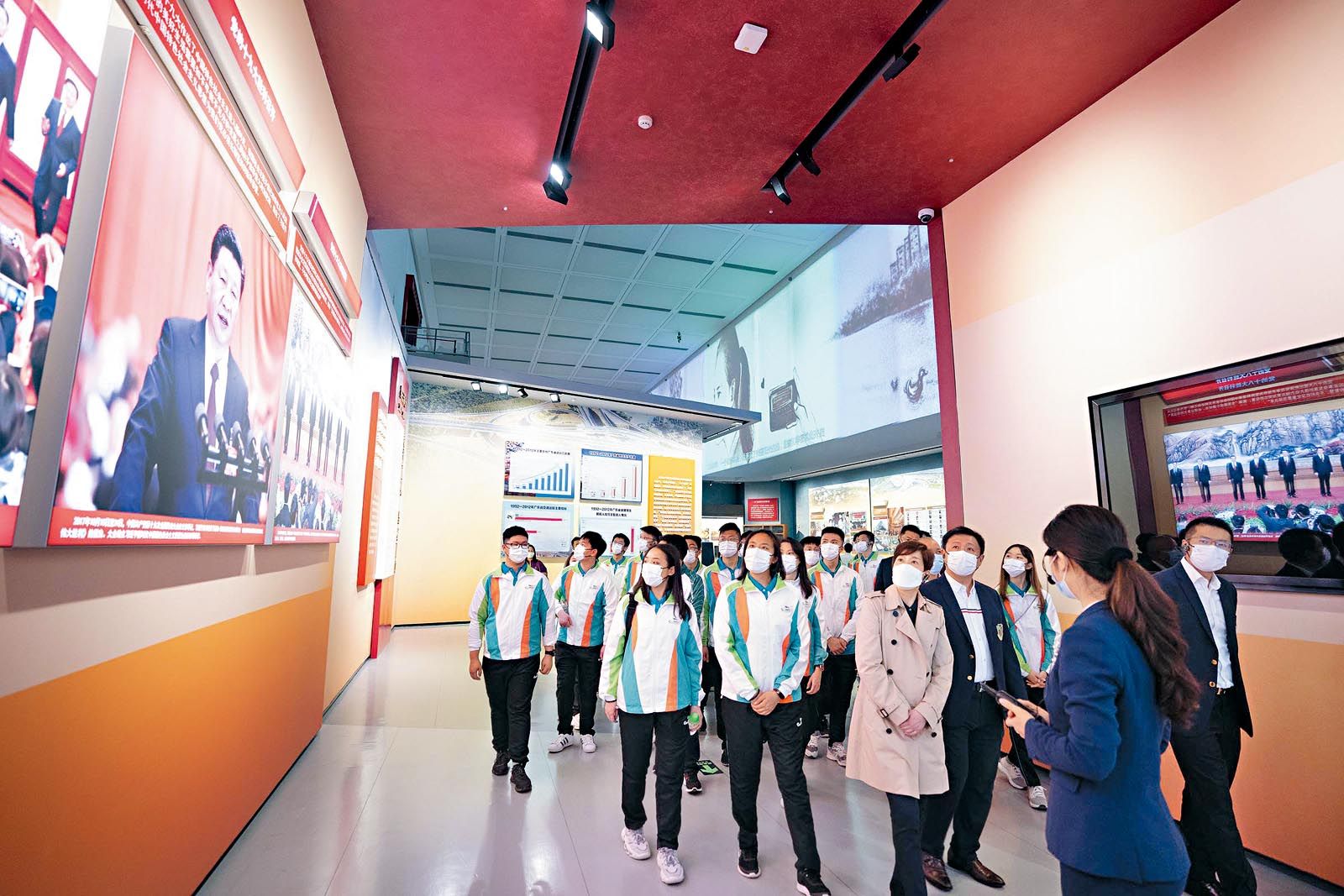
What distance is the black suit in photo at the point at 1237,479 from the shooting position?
10.00ft

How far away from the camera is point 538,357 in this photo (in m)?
15.3

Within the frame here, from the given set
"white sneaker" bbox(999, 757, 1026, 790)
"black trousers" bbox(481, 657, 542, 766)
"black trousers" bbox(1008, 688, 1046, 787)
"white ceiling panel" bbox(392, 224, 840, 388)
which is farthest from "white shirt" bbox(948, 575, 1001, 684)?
"white ceiling panel" bbox(392, 224, 840, 388)

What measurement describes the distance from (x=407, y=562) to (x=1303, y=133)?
33.2 feet

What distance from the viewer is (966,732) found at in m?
2.75

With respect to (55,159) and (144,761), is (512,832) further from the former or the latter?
(55,159)

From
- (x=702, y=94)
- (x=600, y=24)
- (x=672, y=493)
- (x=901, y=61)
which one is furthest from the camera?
(x=672, y=493)

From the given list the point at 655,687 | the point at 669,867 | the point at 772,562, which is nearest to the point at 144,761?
the point at 655,687

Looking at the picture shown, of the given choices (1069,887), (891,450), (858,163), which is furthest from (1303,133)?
(891,450)

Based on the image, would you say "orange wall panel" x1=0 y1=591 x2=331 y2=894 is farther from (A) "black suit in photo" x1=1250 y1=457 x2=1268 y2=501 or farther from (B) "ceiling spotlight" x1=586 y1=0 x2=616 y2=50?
(A) "black suit in photo" x1=1250 y1=457 x2=1268 y2=501

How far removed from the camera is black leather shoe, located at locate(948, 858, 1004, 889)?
269 cm

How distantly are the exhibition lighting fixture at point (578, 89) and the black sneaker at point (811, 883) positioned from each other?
148 inches

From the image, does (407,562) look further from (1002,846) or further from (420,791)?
(1002,846)

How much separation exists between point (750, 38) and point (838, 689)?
13.7ft

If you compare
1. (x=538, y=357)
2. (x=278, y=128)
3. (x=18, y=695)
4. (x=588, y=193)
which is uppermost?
(x=538, y=357)
